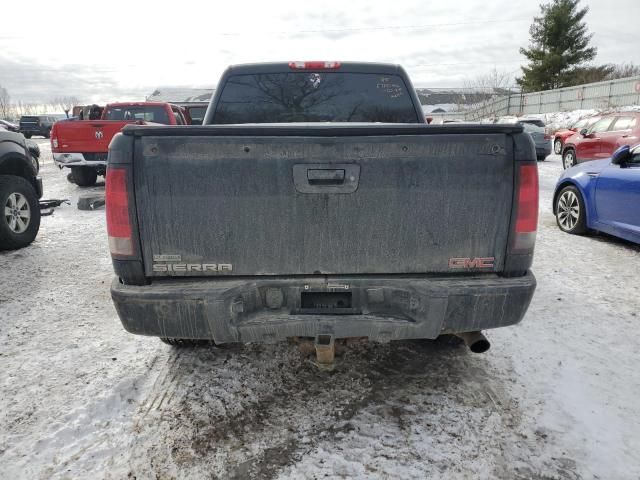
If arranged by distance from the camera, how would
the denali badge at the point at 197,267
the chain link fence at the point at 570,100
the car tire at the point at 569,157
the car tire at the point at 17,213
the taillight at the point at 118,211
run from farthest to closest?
the chain link fence at the point at 570,100 → the car tire at the point at 569,157 → the car tire at the point at 17,213 → the denali badge at the point at 197,267 → the taillight at the point at 118,211

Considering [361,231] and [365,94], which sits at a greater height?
[365,94]

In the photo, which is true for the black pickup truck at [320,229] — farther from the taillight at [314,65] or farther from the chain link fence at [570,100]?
the chain link fence at [570,100]

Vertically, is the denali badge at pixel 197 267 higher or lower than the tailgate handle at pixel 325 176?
lower

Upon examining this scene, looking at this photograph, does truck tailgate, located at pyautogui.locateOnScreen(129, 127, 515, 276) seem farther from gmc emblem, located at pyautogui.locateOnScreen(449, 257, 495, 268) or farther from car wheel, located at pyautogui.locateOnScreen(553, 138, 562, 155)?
car wheel, located at pyautogui.locateOnScreen(553, 138, 562, 155)

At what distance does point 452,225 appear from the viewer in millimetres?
2299

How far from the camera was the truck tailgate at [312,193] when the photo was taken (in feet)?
7.35

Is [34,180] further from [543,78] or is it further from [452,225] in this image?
[543,78]

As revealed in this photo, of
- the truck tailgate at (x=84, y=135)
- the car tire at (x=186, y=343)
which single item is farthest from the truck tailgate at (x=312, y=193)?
the truck tailgate at (x=84, y=135)

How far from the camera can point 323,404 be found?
9.08ft

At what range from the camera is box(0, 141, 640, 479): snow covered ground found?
2.29 metres

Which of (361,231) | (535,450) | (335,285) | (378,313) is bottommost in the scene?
(535,450)

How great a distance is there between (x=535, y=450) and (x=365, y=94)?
10.0ft

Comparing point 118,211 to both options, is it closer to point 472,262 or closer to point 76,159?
point 472,262

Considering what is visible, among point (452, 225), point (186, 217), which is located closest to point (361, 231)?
point (452, 225)
